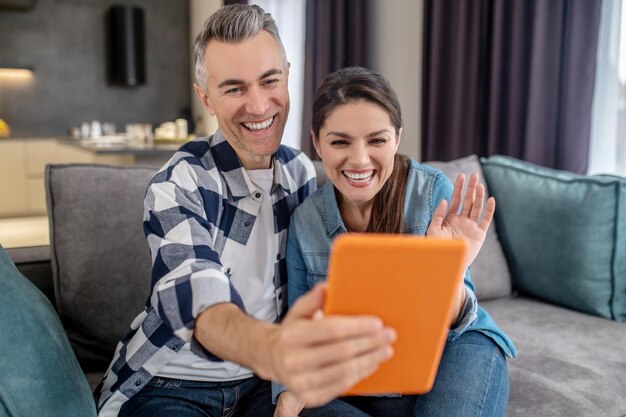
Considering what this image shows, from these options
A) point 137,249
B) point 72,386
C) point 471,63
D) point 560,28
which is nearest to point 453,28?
point 471,63

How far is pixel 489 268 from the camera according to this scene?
2000 mm

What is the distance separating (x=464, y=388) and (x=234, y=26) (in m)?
0.86

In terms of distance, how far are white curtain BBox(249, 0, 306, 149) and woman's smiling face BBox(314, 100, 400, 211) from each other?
11.4ft

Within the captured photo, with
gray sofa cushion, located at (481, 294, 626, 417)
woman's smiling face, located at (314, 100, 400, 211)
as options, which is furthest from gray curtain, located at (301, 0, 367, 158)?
woman's smiling face, located at (314, 100, 400, 211)

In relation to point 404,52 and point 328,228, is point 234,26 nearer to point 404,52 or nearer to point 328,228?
point 328,228

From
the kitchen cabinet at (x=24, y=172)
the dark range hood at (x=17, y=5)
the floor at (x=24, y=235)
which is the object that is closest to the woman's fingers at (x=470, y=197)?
the floor at (x=24, y=235)

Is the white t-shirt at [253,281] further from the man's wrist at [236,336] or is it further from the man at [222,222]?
the man's wrist at [236,336]

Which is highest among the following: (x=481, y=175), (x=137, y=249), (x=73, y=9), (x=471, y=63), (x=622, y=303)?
(x=73, y=9)

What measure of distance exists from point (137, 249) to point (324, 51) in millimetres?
2966

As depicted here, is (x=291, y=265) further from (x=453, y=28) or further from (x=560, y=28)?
(x=453, y=28)

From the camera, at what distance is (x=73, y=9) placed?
5930 mm

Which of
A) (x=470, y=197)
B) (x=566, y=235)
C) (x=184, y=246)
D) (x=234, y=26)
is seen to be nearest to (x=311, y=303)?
(x=184, y=246)

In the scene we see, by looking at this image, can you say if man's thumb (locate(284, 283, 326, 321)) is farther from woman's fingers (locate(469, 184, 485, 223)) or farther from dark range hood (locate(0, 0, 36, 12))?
dark range hood (locate(0, 0, 36, 12))

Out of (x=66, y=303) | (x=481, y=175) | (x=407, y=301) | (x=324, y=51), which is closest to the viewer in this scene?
(x=407, y=301)
